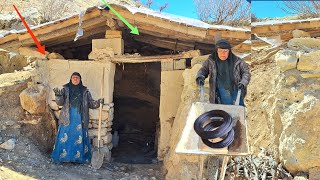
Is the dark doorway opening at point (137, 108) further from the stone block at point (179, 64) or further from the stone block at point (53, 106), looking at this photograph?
the stone block at point (179, 64)

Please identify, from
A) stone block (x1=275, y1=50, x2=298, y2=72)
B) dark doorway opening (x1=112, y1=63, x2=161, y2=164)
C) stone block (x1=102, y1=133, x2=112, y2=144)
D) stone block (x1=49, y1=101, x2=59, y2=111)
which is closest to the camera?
stone block (x1=275, y1=50, x2=298, y2=72)

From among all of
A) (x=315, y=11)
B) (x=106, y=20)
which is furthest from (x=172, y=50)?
(x=315, y=11)

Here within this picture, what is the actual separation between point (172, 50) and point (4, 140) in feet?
10.5

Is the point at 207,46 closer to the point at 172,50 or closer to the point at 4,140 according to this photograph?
the point at 172,50

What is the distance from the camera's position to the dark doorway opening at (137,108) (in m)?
8.48

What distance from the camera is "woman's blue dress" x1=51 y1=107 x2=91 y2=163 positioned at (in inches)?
256

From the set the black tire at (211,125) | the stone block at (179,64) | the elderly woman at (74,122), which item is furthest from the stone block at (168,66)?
the black tire at (211,125)

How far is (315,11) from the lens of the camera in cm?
557

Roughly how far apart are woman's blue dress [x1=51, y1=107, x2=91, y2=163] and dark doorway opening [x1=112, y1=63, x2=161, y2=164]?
1.24 m

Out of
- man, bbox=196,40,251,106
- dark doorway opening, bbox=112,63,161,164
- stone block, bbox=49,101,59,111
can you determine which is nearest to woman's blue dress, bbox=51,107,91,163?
stone block, bbox=49,101,59,111

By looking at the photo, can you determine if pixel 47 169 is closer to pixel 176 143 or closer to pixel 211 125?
pixel 176 143

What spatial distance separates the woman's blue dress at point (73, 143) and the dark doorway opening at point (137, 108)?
1.24 m

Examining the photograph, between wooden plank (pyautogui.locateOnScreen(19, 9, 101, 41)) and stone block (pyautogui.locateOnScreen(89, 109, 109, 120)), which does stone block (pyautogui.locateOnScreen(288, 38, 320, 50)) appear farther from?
stone block (pyautogui.locateOnScreen(89, 109, 109, 120))

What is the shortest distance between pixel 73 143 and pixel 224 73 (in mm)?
3009
